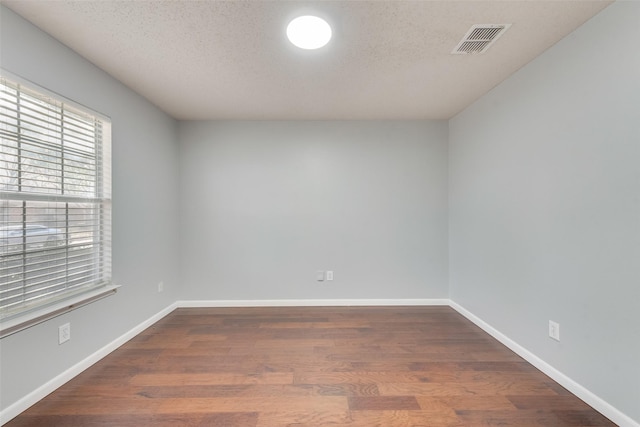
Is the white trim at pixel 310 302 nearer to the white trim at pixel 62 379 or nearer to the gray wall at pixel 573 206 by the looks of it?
the white trim at pixel 62 379

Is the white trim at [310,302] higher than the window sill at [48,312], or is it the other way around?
the window sill at [48,312]

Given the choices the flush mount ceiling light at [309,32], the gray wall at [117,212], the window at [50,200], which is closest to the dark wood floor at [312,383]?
the gray wall at [117,212]

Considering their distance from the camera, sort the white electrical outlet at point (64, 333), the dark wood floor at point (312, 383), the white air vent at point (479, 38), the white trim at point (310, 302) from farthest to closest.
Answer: the white trim at point (310, 302), the white electrical outlet at point (64, 333), the white air vent at point (479, 38), the dark wood floor at point (312, 383)

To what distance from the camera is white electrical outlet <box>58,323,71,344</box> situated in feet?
6.10

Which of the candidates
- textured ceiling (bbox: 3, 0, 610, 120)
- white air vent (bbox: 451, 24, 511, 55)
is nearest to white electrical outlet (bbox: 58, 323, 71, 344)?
textured ceiling (bbox: 3, 0, 610, 120)

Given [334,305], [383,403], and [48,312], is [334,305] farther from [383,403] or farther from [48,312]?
[48,312]

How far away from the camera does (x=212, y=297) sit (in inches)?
135

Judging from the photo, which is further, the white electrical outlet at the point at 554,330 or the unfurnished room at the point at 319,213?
the white electrical outlet at the point at 554,330

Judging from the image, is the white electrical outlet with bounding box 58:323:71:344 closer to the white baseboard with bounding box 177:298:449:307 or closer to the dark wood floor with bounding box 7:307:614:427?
the dark wood floor with bounding box 7:307:614:427

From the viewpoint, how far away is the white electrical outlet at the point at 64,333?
1.86 m

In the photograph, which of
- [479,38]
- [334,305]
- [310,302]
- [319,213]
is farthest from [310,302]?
[479,38]

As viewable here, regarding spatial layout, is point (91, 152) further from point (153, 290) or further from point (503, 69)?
point (503, 69)

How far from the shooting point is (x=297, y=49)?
75.5 inches

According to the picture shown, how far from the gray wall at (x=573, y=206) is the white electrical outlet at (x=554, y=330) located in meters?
0.03
